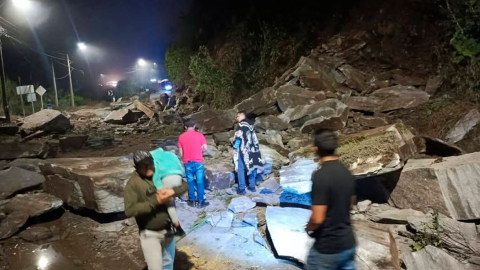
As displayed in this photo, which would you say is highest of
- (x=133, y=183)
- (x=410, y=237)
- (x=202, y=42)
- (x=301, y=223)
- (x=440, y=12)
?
(x=202, y=42)

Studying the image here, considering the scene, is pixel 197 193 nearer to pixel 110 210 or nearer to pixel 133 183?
pixel 110 210

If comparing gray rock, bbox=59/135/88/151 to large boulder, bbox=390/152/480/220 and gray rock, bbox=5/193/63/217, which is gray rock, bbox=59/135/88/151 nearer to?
gray rock, bbox=5/193/63/217

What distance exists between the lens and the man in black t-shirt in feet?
7.95

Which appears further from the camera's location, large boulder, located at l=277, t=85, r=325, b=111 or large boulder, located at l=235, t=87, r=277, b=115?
large boulder, located at l=235, t=87, r=277, b=115

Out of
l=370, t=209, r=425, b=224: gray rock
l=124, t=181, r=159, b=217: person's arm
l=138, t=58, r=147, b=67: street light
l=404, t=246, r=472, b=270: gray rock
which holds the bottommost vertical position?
l=404, t=246, r=472, b=270: gray rock

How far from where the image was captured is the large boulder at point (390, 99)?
29.0ft

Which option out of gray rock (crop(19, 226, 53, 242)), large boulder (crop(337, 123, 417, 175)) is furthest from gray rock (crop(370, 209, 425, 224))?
gray rock (crop(19, 226, 53, 242))

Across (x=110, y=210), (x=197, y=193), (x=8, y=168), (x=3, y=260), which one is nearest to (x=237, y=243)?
(x=197, y=193)

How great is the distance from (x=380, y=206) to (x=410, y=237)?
29.6 inches

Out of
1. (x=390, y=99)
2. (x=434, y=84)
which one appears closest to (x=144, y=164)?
(x=390, y=99)

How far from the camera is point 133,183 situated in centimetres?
290

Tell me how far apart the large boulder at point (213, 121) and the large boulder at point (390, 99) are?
3.52 metres

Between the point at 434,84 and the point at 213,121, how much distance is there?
20.6 feet

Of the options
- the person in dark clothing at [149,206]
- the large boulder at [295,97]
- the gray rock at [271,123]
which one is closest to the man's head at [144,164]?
the person in dark clothing at [149,206]
